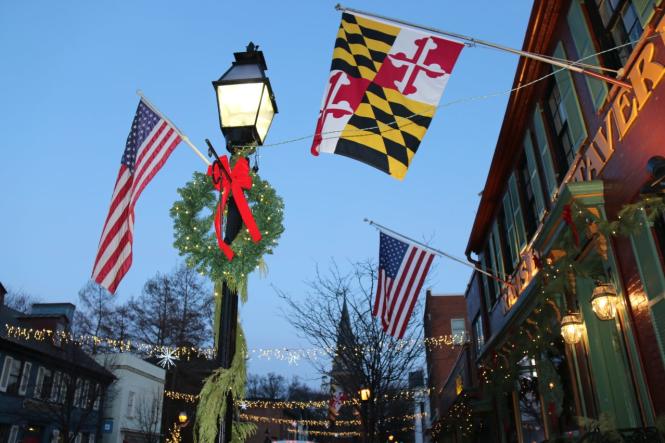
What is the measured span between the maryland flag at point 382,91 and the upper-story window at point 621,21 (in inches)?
89.4

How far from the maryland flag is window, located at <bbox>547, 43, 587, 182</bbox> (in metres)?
3.00

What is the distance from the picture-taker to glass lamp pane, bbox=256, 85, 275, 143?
4.96m

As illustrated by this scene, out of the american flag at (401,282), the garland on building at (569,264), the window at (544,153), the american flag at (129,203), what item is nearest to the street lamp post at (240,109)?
the american flag at (129,203)

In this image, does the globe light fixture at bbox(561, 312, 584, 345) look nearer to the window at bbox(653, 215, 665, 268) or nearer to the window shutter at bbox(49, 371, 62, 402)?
the window at bbox(653, 215, 665, 268)

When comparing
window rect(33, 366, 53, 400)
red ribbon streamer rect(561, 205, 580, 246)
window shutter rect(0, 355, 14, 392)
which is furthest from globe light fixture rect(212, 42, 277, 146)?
window rect(33, 366, 53, 400)

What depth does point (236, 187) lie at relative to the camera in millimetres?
4859

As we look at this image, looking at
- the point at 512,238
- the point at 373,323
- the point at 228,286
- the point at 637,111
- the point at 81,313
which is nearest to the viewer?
the point at 228,286

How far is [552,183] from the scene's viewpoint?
10234 mm

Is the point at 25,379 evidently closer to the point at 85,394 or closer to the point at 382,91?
the point at 85,394

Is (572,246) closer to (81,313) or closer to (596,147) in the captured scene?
(596,147)

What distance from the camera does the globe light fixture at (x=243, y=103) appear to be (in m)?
4.89

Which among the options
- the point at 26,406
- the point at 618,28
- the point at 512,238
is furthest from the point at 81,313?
the point at 618,28

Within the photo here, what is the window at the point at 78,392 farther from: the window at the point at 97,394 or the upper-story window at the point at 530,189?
the upper-story window at the point at 530,189

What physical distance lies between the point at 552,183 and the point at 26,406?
26779 millimetres
